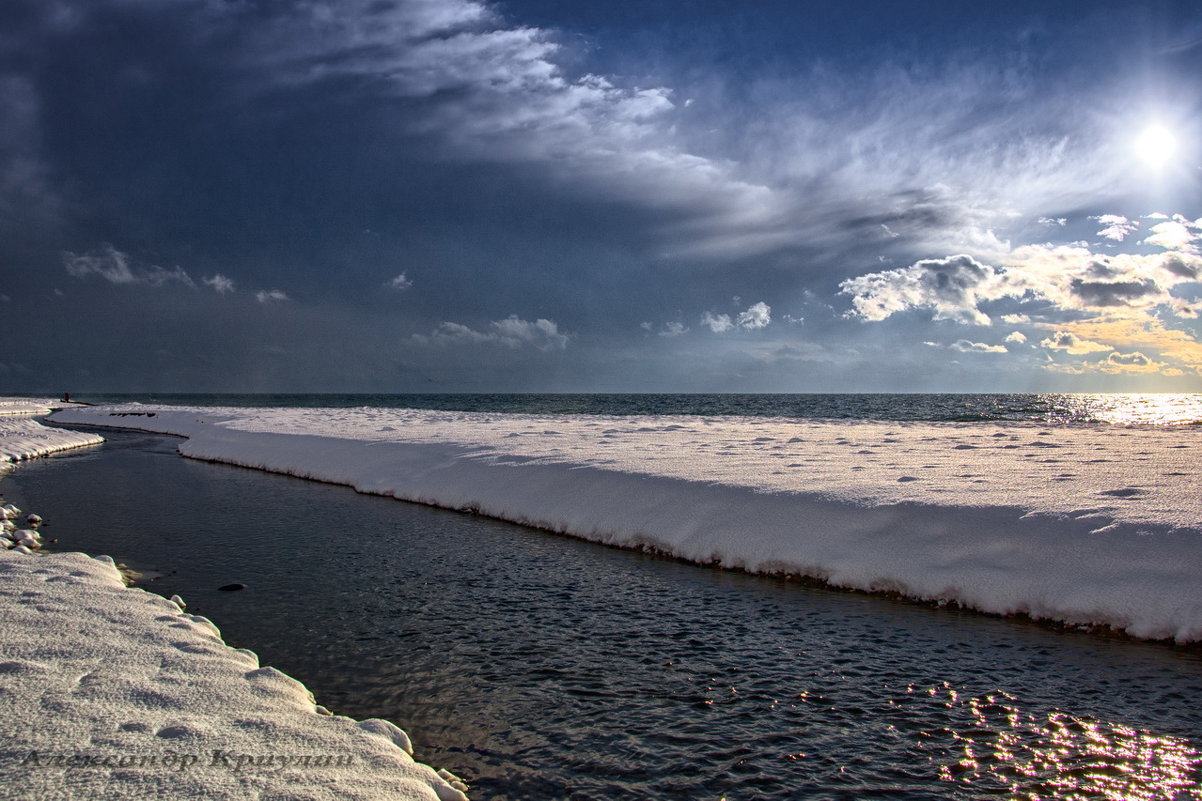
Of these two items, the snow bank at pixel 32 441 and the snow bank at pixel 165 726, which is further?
the snow bank at pixel 32 441

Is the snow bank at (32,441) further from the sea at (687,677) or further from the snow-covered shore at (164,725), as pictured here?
the snow-covered shore at (164,725)

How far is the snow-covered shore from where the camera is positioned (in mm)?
4789

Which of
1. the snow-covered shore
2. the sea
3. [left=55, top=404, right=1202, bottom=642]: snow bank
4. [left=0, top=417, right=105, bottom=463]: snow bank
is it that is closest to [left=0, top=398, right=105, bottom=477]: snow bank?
[left=0, top=417, right=105, bottom=463]: snow bank

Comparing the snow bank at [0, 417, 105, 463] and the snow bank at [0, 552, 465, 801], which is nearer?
the snow bank at [0, 552, 465, 801]

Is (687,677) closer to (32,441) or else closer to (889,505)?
(889,505)

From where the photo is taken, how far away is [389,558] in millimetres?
14102

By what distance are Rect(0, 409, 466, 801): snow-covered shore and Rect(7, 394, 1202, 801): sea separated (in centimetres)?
72

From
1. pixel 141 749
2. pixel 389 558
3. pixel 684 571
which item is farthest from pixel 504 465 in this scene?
pixel 141 749

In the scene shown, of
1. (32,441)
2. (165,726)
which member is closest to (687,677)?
(165,726)

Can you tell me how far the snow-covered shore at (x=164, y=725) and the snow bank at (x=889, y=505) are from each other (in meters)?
8.76

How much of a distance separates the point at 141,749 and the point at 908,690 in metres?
7.56

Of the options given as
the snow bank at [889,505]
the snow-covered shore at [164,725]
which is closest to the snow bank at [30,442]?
the snow bank at [889,505]

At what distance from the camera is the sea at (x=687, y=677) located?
6.05 metres

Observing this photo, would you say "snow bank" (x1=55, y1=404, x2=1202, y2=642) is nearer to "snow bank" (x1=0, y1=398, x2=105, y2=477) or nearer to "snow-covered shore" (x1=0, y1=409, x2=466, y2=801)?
"snow-covered shore" (x1=0, y1=409, x2=466, y2=801)
